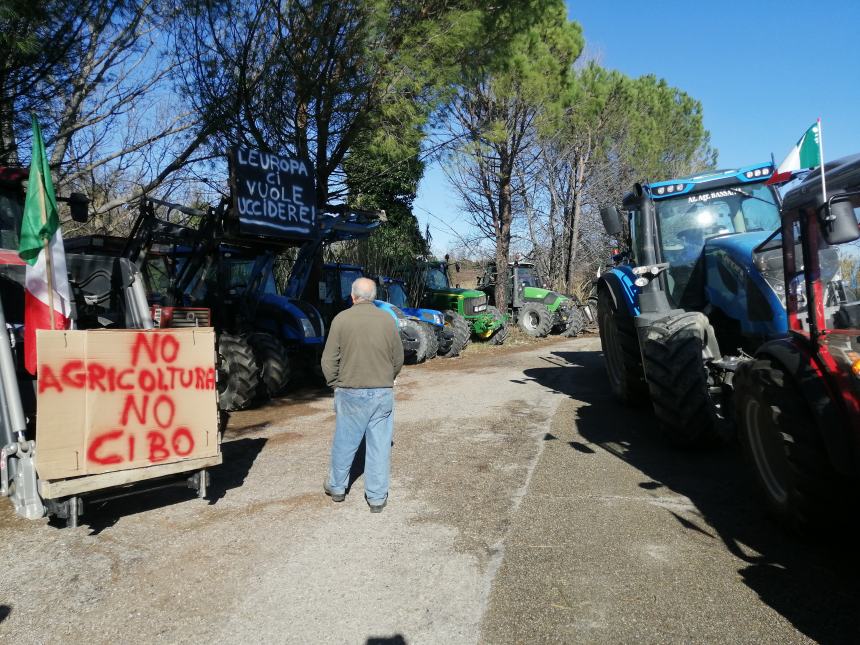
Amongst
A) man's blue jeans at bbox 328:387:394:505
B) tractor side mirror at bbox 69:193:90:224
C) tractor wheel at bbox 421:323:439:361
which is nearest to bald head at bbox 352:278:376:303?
man's blue jeans at bbox 328:387:394:505

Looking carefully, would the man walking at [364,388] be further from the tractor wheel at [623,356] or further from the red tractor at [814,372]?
the tractor wheel at [623,356]

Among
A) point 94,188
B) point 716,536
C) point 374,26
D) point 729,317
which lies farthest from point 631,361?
point 94,188

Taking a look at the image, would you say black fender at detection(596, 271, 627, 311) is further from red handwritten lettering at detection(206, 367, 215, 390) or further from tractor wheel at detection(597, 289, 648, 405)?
red handwritten lettering at detection(206, 367, 215, 390)

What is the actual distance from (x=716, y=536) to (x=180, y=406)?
3395 millimetres

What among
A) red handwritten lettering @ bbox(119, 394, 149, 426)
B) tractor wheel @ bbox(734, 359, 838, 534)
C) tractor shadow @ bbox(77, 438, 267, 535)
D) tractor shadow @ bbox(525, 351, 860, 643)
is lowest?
tractor shadow @ bbox(525, 351, 860, 643)

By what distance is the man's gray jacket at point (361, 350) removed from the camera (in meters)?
4.45

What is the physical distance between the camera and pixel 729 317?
5898mm

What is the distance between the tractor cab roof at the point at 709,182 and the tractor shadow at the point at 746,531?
2.43 meters

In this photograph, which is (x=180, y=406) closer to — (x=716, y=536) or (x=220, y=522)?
(x=220, y=522)

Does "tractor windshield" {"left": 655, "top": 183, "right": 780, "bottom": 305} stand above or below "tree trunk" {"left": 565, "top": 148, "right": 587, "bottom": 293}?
A: below

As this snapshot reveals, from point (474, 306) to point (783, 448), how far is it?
13.0 meters

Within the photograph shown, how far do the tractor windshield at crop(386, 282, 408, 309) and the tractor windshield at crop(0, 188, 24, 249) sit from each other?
27.1 feet

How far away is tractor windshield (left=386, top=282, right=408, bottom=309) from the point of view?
45.4 ft

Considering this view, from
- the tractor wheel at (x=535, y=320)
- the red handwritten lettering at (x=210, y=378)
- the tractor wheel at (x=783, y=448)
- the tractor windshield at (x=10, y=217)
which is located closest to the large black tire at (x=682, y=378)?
the tractor wheel at (x=783, y=448)
